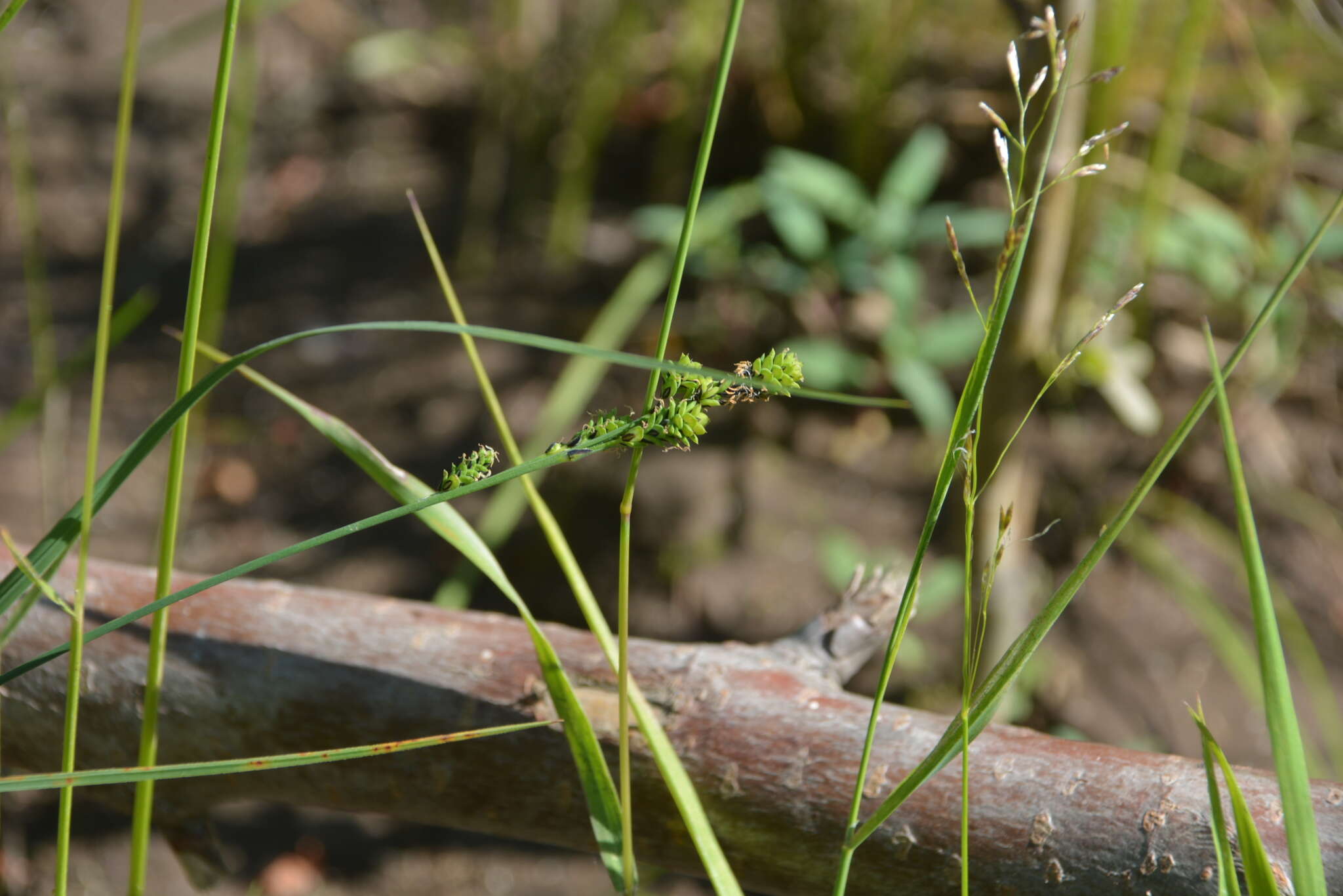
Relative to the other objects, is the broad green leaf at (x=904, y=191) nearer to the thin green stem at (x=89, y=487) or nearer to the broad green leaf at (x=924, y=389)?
the broad green leaf at (x=924, y=389)

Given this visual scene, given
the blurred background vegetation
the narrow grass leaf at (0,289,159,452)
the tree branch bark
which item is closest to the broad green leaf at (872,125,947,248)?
the blurred background vegetation

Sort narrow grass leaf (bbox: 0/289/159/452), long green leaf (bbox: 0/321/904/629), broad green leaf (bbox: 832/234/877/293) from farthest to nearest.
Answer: broad green leaf (bbox: 832/234/877/293)
narrow grass leaf (bbox: 0/289/159/452)
long green leaf (bbox: 0/321/904/629)

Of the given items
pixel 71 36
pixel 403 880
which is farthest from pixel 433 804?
pixel 71 36

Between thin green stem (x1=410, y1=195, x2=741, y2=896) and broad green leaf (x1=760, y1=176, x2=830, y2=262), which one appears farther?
broad green leaf (x1=760, y1=176, x2=830, y2=262)

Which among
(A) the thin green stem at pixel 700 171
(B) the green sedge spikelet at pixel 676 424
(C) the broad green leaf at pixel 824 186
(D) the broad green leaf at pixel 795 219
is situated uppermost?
(C) the broad green leaf at pixel 824 186

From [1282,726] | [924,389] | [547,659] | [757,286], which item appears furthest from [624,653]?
[757,286]

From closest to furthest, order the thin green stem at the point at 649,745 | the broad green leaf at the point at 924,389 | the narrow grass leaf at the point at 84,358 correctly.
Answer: the thin green stem at the point at 649,745 < the narrow grass leaf at the point at 84,358 < the broad green leaf at the point at 924,389

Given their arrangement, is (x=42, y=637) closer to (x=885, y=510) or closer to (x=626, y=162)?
(x=885, y=510)

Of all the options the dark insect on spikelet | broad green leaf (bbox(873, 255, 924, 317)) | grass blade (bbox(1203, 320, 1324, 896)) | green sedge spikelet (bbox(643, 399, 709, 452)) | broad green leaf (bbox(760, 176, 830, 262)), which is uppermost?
broad green leaf (bbox(760, 176, 830, 262))

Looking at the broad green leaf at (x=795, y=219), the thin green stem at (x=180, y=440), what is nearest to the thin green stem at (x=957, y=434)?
the thin green stem at (x=180, y=440)

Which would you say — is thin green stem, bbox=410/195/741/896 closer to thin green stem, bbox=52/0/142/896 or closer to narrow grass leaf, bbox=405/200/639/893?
narrow grass leaf, bbox=405/200/639/893
